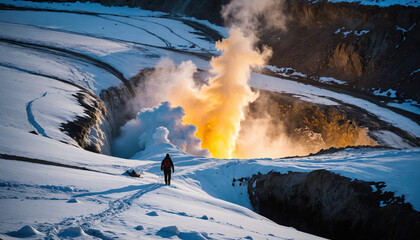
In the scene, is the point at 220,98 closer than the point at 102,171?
No

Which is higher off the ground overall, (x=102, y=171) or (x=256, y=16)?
(x=256, y=16)

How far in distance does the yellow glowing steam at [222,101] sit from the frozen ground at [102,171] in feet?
24.1

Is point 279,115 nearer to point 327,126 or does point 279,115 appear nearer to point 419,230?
point 327,126

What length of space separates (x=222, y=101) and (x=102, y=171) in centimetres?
2202

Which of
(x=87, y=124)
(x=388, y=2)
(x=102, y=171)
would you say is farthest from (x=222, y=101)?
(x=388, y=2)

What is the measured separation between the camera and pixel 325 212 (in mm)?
14703

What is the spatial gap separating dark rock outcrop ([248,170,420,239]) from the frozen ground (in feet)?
2.01

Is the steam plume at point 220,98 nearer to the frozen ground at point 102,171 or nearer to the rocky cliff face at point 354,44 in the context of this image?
the frozen ground at point 102,171

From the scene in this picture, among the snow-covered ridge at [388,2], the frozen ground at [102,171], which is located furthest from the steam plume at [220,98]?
the snow-covered ridge at [388,2]

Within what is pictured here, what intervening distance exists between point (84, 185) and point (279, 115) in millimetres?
29887

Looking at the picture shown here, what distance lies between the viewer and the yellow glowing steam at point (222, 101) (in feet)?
113

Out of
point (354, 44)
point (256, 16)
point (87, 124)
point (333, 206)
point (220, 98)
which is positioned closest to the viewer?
point (333, 206)

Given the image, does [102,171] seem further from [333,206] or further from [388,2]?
[388,2]

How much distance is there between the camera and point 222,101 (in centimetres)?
3588
